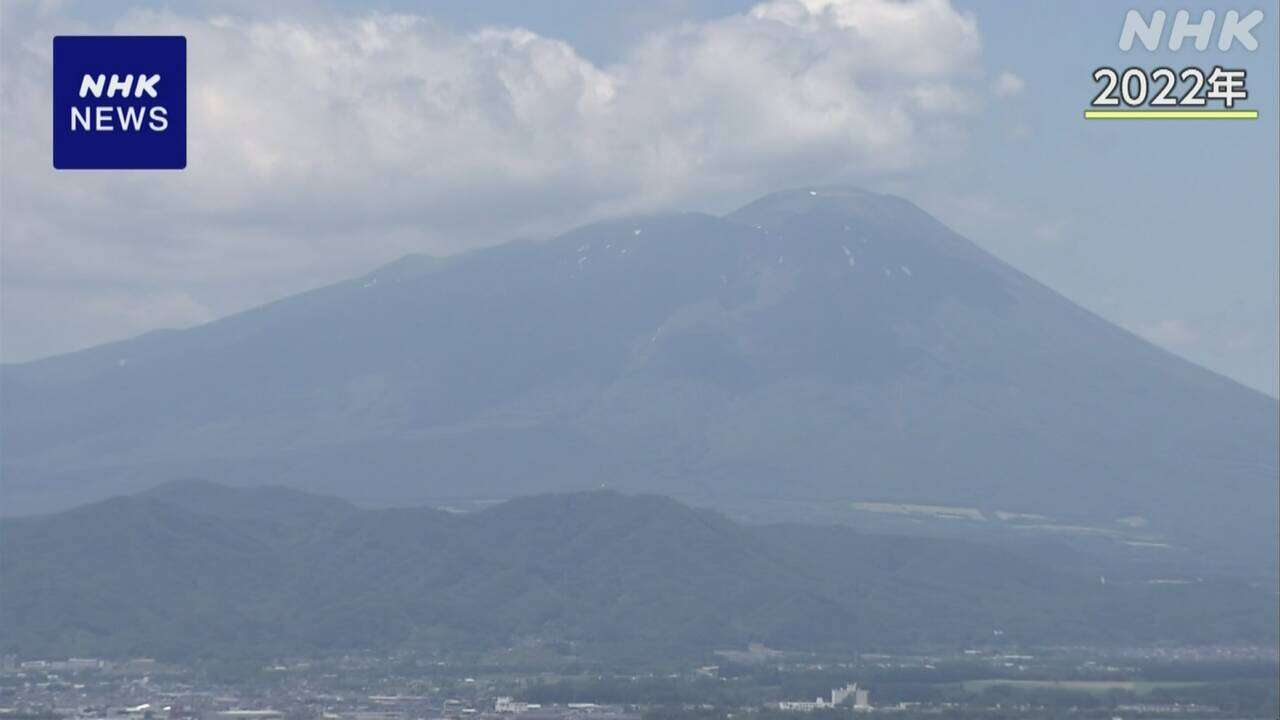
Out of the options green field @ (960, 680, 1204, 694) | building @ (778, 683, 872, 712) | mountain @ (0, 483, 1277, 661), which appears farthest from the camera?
mountain @ (0, 483, 1277, 661)

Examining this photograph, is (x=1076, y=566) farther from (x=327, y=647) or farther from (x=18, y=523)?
(x=18, y=523)

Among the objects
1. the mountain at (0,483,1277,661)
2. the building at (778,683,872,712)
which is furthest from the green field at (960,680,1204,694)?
the mountain at (0,483,1277,661)

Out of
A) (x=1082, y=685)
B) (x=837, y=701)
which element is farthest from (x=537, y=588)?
(x=837, y=701)

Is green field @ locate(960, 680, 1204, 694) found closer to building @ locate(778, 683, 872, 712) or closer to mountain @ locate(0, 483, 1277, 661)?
building @ locate(778, 683, 872, 712)

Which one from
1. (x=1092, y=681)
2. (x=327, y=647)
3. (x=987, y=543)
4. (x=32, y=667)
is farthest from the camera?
(x=987, y=543)

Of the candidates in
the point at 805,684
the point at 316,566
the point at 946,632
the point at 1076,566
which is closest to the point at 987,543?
the point at 1076,566

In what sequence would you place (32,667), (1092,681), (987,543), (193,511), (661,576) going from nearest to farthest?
(1092,681)
(32,667)
(661,576)
(193,511)
(987,543)

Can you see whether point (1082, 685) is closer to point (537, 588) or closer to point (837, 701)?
point (837, 701)

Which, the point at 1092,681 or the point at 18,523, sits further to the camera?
the point at 18,523

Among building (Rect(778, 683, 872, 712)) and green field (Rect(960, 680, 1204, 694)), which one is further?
green field (Rect(960, 680, 1204, 694))
